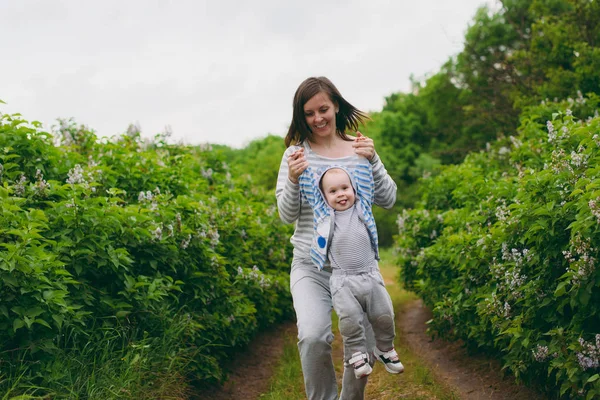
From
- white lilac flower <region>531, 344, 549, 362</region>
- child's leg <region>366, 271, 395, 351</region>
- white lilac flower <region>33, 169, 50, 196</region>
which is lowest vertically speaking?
white lilac flower <region>531, 344, 549, 362</region>

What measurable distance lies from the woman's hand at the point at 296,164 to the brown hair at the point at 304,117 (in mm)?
316

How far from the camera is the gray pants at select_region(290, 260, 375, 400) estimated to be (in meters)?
3.96

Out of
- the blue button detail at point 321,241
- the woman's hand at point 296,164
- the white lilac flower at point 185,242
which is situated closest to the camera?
the blue button detail at point 321,241

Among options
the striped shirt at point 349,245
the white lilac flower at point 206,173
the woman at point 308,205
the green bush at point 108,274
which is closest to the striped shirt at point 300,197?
the woman at point 308,205

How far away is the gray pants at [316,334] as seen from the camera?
396cm

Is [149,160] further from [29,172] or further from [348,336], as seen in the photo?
[348,336]

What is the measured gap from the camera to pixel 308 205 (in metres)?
4.33

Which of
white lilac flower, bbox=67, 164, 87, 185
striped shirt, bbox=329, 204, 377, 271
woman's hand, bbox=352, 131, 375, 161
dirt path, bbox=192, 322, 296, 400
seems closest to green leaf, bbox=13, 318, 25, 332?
white lilac flower, bbox=67, 164, 87, 185

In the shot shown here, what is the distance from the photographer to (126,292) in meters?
5.09

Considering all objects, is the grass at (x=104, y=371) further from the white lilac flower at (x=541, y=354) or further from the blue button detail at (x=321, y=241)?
the white lilac flower at (x=541, y=354)

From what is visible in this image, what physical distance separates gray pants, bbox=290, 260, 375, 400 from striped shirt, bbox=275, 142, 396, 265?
0.13 m

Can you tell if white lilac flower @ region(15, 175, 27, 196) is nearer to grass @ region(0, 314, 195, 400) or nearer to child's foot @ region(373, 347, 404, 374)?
grass @ region(0, 314, 195, 400)

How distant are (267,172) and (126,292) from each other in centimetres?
3457

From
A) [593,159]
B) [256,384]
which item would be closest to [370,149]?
[593,159]
